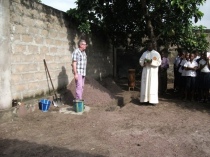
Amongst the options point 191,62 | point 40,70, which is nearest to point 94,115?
point 40,70

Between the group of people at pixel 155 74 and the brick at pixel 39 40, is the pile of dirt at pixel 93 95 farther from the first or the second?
the brick at pixel 39 40

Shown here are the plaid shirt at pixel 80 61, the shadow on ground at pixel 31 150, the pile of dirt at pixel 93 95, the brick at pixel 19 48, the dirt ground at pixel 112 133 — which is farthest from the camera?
the pile of dirt at pixel 93 95

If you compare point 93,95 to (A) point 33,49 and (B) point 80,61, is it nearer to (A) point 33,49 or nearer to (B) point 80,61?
(B) point 80,61

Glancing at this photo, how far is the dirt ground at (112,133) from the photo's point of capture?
3877mm

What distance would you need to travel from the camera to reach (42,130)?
15.9 feet

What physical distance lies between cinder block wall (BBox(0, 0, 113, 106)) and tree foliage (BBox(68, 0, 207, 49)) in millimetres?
769

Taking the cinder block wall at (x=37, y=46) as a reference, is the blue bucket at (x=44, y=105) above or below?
below

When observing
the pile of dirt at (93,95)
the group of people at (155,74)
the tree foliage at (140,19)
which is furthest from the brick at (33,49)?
the tree foliage at (140,19)

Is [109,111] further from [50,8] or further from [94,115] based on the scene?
[50,8]

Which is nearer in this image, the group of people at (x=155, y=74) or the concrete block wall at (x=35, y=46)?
the concrete block wall at (x=35, y=46)

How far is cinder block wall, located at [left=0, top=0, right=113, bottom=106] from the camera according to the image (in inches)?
214

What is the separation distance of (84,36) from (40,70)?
3323 mm

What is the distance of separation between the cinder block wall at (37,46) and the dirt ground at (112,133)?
785 mm

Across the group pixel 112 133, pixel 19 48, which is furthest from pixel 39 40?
pixel 112 133
